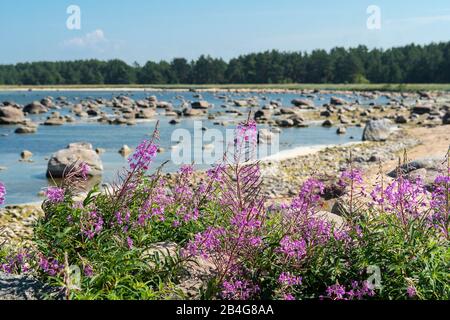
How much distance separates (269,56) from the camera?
17525cm

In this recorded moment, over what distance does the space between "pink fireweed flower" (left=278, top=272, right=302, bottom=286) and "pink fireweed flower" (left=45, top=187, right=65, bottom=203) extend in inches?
98.5

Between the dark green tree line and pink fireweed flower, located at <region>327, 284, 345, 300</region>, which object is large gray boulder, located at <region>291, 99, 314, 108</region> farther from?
A: the dark green tree line

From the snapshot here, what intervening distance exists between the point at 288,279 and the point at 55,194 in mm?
2614

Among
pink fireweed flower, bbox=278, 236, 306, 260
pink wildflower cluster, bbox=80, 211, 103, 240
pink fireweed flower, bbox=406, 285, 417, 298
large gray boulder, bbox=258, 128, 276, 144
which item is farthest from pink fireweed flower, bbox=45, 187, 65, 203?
large gray boulder, bbox=258, 128, 276, 144

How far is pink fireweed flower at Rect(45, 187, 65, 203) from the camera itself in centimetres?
615

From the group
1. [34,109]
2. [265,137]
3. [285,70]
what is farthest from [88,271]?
[285,70]

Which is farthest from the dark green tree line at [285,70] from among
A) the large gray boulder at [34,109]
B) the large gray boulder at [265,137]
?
the large gray boulder at [265,137]

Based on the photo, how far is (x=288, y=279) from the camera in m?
5.29

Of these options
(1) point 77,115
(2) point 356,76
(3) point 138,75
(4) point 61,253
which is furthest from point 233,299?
(3) point 138,75

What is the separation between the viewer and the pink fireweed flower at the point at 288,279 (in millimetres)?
5266

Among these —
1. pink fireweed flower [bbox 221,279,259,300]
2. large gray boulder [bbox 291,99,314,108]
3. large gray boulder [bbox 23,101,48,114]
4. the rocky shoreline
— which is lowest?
the rocky shoreline

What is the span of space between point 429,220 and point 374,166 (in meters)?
15.6

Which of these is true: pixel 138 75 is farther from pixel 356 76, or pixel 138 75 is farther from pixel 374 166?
pixel 374 166

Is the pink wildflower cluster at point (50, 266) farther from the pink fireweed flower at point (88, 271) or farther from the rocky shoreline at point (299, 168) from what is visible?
the rocky shoreline at point (299, 168)
